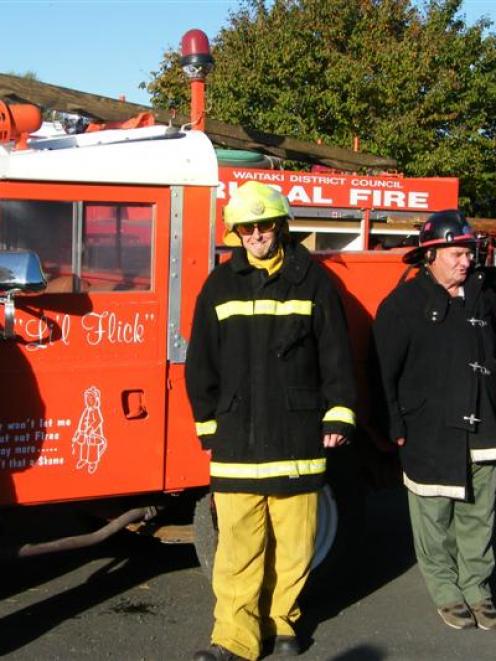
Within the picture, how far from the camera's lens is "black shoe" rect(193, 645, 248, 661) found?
4.21m

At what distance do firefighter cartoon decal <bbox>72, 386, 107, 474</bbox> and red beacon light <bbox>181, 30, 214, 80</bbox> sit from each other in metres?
1.74

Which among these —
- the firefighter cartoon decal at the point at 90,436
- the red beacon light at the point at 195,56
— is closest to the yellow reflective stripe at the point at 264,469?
the firefighter cartoon decal at the point at 90,436

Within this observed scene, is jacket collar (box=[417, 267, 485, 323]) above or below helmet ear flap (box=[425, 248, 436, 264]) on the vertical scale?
below

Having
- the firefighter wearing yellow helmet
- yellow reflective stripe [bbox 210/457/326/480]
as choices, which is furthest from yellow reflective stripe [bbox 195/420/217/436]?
yellow reflective stripe [bbox 210/457/326/480]

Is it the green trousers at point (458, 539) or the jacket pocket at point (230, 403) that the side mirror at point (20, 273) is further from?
the green trousers at point (458, 539)

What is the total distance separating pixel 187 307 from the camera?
4.54 metres

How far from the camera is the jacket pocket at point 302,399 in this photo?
418 centimetres

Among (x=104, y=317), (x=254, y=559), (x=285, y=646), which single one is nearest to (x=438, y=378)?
(x=254, y=559)

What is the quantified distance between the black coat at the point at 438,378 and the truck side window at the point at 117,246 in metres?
1.18

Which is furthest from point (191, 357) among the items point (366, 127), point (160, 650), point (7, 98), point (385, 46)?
point (385, 46)

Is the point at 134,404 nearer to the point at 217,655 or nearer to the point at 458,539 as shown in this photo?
the point at 217,655

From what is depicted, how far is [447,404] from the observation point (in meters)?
4.68

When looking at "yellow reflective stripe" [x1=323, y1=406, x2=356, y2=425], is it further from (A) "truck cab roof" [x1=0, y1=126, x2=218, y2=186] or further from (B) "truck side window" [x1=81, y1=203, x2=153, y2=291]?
(A) "truck cab roof" [x1=0, y1=126, x2=218, y2=186]

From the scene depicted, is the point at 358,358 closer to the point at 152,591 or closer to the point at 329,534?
the point at 329,534
